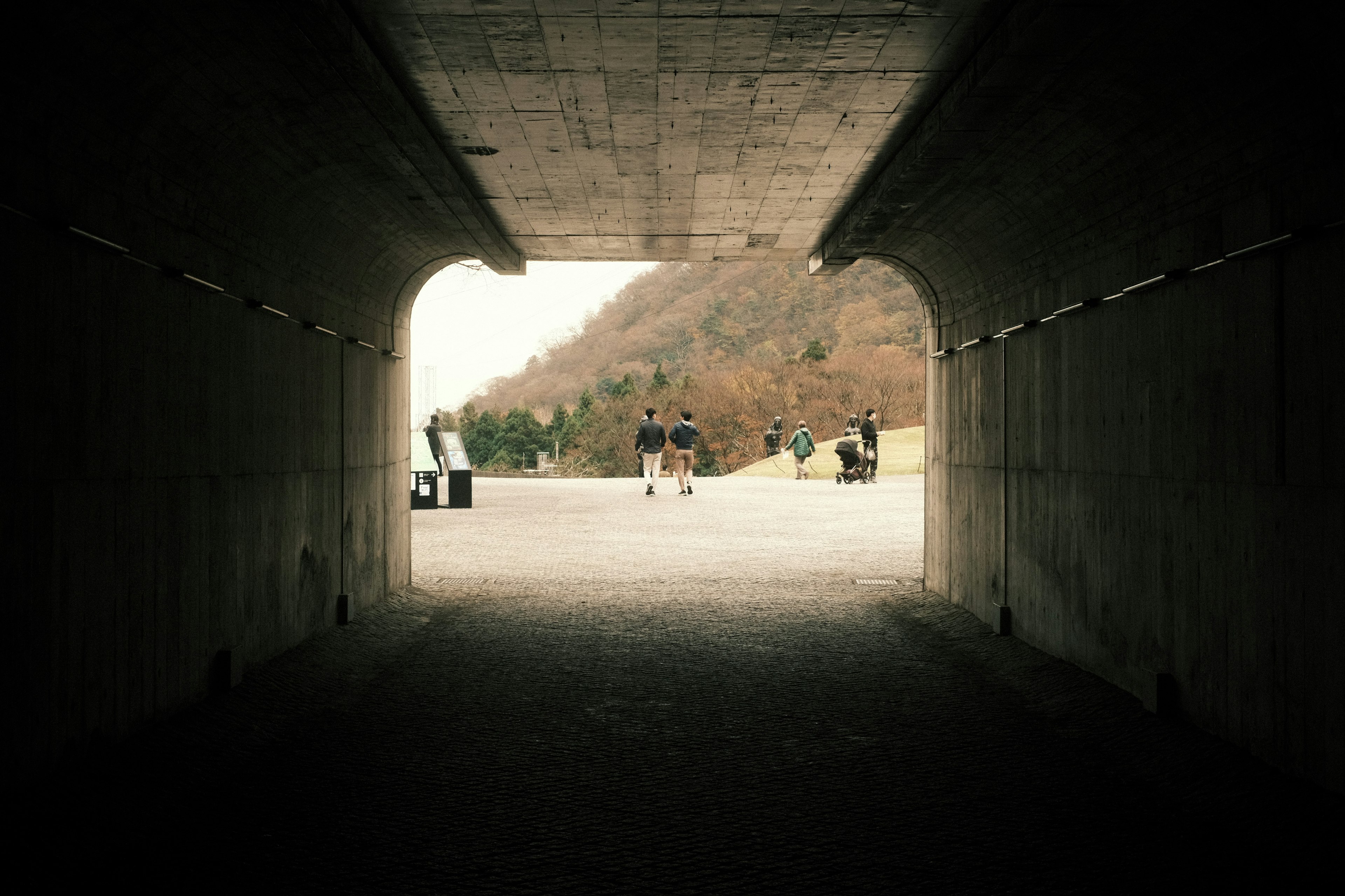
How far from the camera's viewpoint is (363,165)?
24.3 ft

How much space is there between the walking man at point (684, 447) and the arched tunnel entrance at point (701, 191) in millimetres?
17374

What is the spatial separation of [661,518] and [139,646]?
587 inches

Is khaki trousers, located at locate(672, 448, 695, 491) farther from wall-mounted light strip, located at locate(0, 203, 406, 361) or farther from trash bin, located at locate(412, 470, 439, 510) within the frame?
wall-mounted light strip, located at locate(0, 203, 406, 361)

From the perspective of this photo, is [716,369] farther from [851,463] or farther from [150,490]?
[150,490]

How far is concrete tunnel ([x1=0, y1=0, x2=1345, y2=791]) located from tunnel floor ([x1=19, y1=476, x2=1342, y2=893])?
1.02ft

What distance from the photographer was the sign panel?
74.1ft

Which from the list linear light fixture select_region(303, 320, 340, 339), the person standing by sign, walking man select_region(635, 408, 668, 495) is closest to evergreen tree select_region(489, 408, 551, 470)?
walking man select_region(635, 408, 668, 495)

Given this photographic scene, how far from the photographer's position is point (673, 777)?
16.7 ft

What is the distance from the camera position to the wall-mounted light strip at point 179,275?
475 cm

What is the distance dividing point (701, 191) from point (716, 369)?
9407 centimetres

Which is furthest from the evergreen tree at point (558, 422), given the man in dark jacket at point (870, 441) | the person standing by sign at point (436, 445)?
the person standing by sign at point (436, 445)

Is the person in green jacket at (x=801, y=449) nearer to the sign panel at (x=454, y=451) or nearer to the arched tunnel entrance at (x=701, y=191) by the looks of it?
the sign panel at (x=454, y=451)

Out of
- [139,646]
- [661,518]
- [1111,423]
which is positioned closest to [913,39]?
[1111,423]

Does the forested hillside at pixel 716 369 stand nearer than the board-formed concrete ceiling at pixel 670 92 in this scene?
No
